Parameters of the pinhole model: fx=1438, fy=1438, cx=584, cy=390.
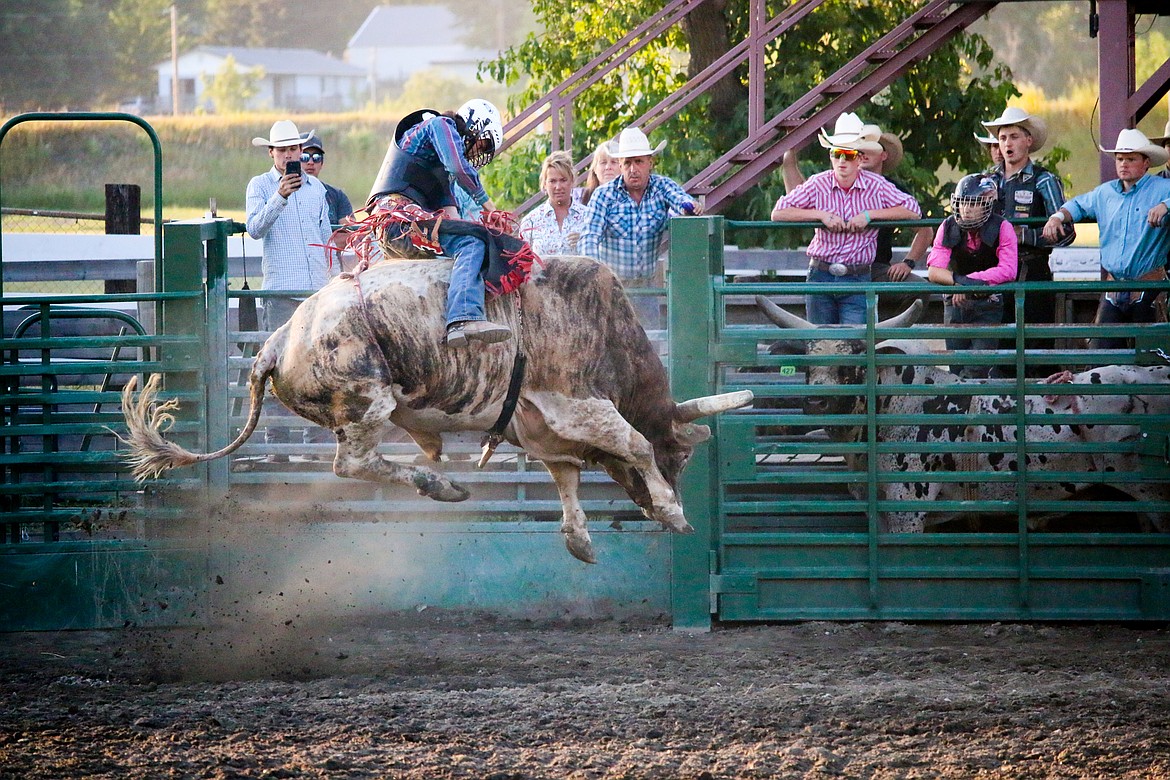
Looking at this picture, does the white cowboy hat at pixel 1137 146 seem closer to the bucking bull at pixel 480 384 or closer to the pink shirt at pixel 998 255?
the pink shirt at pixel 998 255

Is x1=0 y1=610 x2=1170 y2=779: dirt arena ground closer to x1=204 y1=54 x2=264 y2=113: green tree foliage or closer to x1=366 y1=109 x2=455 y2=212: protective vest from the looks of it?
x1=366 y1=109 x2=455 y2=212: protective vest

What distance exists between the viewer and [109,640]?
295 inches

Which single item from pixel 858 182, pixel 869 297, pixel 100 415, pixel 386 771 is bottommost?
pixel 386 771

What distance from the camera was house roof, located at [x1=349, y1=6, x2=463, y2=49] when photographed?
2803 inches

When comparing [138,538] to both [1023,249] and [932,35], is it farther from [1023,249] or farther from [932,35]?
[932,35]

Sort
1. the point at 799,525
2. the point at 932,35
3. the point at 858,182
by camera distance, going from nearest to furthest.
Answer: the point at 799,525 < the point at 858,182 < the point at 932,35

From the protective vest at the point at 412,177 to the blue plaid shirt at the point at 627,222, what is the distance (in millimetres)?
1971

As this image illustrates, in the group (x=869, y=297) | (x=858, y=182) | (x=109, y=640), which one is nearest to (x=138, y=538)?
(x=109, y=640)

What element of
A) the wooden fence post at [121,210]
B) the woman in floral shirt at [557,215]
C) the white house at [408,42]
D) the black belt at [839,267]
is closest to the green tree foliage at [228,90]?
the white house at [408,42]

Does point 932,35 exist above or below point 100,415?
above

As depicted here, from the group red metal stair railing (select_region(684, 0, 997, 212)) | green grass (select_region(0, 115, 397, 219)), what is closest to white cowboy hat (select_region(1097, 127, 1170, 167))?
red metal stair railing (select_region(684, 0, 997, 212))

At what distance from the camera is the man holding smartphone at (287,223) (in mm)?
8492

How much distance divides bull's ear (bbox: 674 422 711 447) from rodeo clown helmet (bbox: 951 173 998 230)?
2.51 metres

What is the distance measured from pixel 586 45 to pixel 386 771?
37.4 ft
